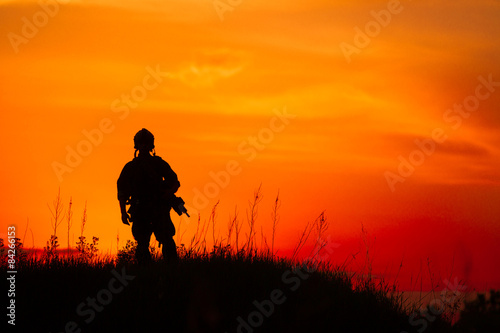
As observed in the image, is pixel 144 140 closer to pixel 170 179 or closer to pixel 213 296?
pixel 170 179

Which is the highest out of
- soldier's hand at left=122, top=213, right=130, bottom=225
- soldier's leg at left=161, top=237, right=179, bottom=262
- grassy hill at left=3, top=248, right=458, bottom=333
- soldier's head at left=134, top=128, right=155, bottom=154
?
soldier's head at left=134, top=128, right=155, bottom=154

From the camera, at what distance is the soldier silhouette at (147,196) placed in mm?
13344

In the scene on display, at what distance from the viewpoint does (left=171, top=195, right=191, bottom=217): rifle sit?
13508 mm

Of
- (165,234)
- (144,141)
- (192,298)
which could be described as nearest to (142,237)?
(165,234)

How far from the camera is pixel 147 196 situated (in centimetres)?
1344

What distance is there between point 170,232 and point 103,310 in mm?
3289

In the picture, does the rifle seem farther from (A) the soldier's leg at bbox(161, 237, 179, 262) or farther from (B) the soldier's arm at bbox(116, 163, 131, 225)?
(B) the soldier's arm at bbox(116, 163, 131, 225)

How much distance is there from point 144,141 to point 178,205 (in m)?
1.46

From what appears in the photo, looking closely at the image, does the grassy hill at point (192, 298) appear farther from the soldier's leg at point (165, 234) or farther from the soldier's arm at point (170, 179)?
the soldier's arm at point (170, 179)

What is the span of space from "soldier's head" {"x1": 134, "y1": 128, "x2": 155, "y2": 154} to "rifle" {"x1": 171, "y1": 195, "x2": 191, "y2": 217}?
112cm

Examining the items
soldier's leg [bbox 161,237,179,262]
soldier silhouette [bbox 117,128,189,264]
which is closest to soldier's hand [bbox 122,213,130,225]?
soldier silhouette [bbox 117,128,189,264]

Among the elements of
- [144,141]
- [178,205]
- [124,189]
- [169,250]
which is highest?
[144,141]

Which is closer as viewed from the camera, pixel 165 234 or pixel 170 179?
pixel 165 234

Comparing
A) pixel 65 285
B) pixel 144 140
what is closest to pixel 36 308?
pixel 65 285
